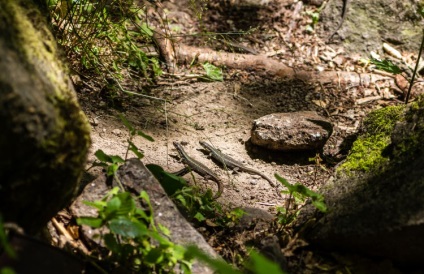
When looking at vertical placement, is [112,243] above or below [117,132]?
above

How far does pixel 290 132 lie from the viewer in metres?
4.52

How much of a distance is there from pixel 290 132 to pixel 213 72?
1.26m

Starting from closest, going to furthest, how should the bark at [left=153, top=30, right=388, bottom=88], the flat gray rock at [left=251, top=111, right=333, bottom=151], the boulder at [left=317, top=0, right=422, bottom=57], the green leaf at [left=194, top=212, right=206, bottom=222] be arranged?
the green leaf at [left=194, top=212, right=206, bottom=222]
the flat gray rock at [left=251, top=111, right=333, bottom=151]
the bark at [left=153, top=30, right=388, bottom=88]
the boulder at [left=317, top=0, right=422, bottom=57]

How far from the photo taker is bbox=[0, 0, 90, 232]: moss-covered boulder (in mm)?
1978

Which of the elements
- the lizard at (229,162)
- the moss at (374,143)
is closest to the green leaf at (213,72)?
the lizard at (229,162)

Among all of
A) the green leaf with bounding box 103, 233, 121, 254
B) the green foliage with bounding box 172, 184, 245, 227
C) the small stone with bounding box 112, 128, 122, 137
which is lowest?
the small stone with bounding box 112, 128, 122, 137

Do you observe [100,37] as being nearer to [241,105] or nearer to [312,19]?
[241,105]

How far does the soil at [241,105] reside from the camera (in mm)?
4301

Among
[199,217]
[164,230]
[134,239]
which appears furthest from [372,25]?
[134,239]

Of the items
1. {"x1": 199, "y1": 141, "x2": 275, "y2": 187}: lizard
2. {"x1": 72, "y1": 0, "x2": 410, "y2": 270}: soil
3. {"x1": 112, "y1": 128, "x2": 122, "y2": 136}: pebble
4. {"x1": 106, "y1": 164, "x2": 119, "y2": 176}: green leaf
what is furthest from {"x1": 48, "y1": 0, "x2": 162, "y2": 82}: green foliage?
{"x1": 106, "y1": 164, "x2": 119, "y2": 176}: green leaf

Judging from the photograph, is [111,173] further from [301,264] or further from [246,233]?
[301,264]

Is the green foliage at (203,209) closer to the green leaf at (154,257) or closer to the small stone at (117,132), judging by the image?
Answer: the green leaf at (154,257)

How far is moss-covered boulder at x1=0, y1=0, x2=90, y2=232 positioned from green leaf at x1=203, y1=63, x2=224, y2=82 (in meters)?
3.03

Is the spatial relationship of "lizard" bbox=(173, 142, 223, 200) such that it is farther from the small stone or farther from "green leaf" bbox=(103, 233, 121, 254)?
"green leaf" bbox=(103, 233, 121, 254)
